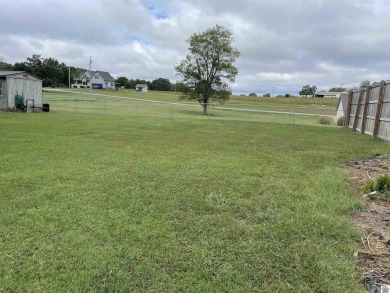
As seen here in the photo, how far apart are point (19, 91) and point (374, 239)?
20.6m

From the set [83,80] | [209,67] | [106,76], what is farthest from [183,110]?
[83,80]

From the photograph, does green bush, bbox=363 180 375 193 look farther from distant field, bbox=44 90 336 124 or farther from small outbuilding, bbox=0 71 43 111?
small outbuilding, bbox=0 71 43 111

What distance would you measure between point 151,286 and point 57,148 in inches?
229

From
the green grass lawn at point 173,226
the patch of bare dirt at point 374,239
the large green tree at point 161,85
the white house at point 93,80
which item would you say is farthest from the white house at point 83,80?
the patch of bare dirt at point 374,239

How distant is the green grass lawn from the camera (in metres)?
2.21

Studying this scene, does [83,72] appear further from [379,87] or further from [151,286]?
[151,286]

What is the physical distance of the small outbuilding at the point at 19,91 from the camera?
1788cm

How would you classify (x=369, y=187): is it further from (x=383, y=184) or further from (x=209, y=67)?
(x=209, y=67)

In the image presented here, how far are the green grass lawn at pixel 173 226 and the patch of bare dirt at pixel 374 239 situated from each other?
0.10 metres

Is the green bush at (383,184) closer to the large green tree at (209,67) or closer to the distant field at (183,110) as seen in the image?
the distant field at (183,110)

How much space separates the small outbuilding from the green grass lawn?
567 inches

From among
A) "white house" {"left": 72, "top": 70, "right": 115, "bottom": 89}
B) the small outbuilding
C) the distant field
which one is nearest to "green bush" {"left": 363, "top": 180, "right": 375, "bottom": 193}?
the distant field

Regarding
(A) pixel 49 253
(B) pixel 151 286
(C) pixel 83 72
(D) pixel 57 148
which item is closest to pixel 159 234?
(B) pixel 151 286

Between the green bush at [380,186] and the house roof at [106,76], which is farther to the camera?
the house roof at [106,76]
